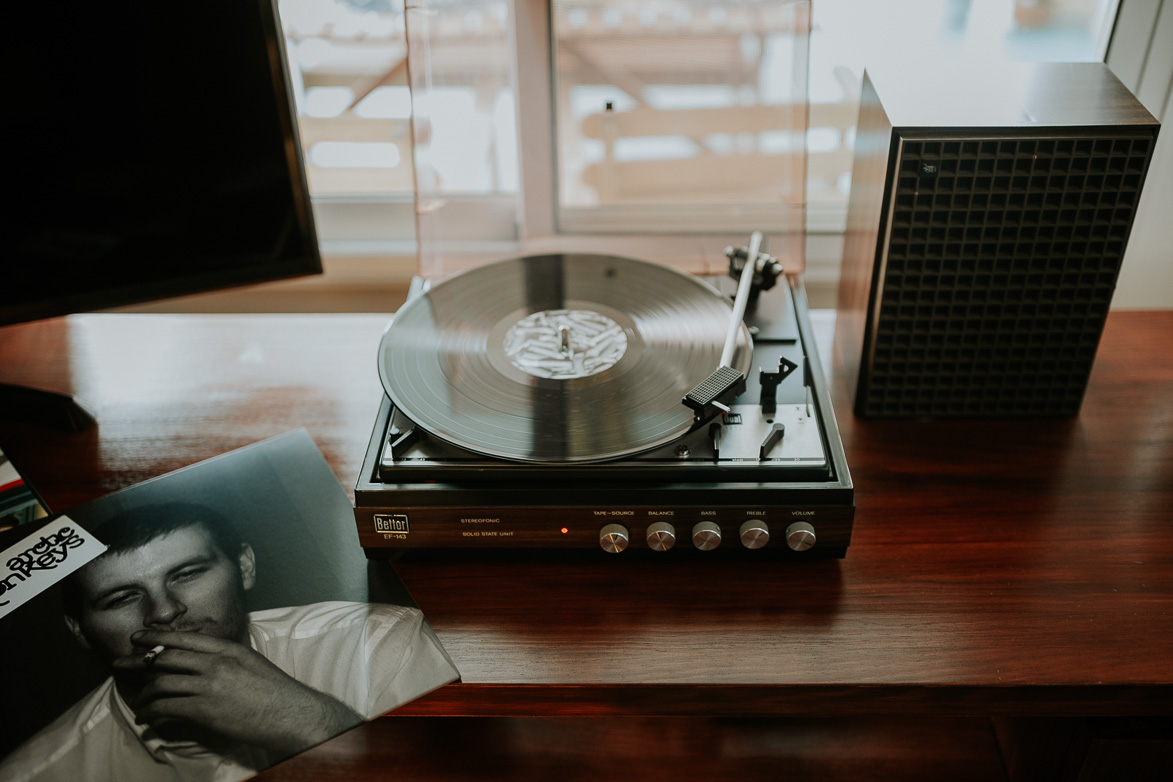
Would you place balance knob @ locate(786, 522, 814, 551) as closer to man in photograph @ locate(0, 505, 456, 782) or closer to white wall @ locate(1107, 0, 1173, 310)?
man in photograph @ locate(0, 505, 456, 782)

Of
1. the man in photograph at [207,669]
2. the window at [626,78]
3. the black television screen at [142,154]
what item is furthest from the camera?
the window at [626,78]

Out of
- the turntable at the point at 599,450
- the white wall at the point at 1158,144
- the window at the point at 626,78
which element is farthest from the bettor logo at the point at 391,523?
the white wall at the point at 1158,144

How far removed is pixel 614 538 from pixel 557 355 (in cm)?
21

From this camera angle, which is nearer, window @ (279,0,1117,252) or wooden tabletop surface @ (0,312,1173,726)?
wooden tabletop surface @ (0,312,1173,726)

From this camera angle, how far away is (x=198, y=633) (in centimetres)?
80

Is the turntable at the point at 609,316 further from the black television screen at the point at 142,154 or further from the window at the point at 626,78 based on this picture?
the black television screen at the point at 142,154

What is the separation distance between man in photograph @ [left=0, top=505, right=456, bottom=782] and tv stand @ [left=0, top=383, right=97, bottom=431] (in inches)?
9.4

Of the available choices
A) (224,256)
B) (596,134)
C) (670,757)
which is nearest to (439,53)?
(596,134)

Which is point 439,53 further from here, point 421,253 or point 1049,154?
point 1049,154

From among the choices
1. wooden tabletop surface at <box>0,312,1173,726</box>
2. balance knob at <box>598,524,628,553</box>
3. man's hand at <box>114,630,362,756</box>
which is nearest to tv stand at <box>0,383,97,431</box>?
wooden tabletop surface at <box>0,312,1173,726</box>

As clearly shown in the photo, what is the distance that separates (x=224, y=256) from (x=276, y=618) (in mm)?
454

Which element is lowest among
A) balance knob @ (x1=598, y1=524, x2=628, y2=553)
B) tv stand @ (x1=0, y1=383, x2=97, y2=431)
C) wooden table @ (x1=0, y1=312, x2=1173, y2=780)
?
wooden table @ (x1=0, y1=312, x2=1173, y2=780)

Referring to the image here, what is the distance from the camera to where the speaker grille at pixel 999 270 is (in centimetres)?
87

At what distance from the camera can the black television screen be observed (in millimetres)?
929
